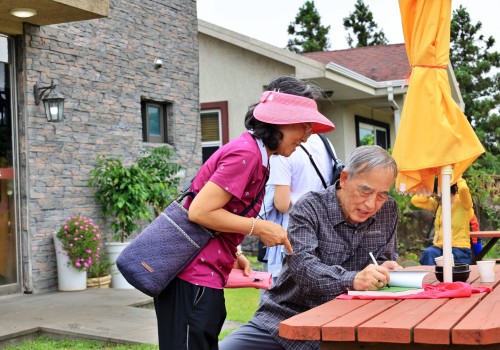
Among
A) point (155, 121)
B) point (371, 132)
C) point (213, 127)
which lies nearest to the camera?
point (155, 121)

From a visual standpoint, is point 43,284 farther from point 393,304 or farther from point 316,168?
point 393,304

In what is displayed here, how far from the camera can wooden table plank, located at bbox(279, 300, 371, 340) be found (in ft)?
8.30

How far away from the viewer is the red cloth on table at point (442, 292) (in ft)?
10.1

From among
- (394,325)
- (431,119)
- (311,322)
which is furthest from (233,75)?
(394,325)

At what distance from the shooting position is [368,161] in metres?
3.30

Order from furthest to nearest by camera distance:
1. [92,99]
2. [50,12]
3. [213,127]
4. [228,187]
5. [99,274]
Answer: [213,127], [92,99], [99,274], [50,12], [228,187]

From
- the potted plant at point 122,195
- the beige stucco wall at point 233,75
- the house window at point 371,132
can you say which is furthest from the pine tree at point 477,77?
the potted plant at point 122,195

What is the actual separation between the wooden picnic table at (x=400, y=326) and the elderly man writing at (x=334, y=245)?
349 mm

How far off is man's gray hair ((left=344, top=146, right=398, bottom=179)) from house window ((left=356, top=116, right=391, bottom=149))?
41.3 ft

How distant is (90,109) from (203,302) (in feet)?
23.4

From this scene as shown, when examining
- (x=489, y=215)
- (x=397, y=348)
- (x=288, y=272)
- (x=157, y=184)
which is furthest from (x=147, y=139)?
(x=397, y=348)

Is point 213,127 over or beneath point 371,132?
over

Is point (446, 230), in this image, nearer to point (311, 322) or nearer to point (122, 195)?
point (311, 322)

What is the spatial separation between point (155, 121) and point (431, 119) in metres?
8.04
